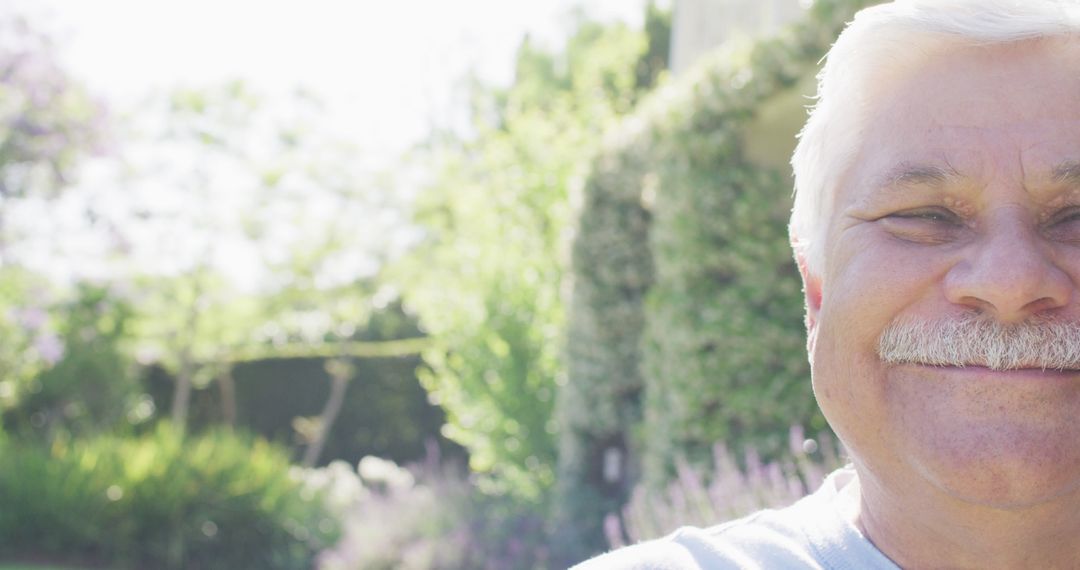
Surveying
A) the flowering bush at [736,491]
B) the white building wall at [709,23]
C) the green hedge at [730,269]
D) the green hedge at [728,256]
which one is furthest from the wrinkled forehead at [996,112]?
the white building wall at [709,23]

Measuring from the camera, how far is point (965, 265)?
4.37ft

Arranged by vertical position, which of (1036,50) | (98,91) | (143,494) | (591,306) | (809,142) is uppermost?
(1036,50)

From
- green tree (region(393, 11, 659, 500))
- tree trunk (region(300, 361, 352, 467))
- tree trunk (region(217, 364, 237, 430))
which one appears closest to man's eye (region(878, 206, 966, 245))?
green tree (region(393, 11, 659, 500))

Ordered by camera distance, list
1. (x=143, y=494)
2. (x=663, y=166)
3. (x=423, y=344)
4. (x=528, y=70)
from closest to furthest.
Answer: (x=663, y=166) → (x=143, y=494) → (x=423, y=344) → (x=528, y=70)

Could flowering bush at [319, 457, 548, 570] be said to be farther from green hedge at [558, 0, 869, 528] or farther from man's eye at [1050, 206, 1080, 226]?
man's eye at [1050, 206, 1080, 226]

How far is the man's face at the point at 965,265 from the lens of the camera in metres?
1.28

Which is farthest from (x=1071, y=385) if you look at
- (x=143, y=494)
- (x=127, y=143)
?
(x=127, y=143)

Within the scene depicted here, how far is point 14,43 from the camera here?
991 cm

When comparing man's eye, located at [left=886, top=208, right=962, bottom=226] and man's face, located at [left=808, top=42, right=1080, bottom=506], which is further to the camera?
man's eye, located at [left=886, top=208, right=962, bottom=226]

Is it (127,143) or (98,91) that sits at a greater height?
(98,91)

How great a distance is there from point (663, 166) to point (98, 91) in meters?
6.45

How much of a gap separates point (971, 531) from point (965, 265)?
0.33m

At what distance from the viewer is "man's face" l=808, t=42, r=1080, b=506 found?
1.28 m

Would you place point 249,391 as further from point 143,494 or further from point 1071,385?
point 1071,385
